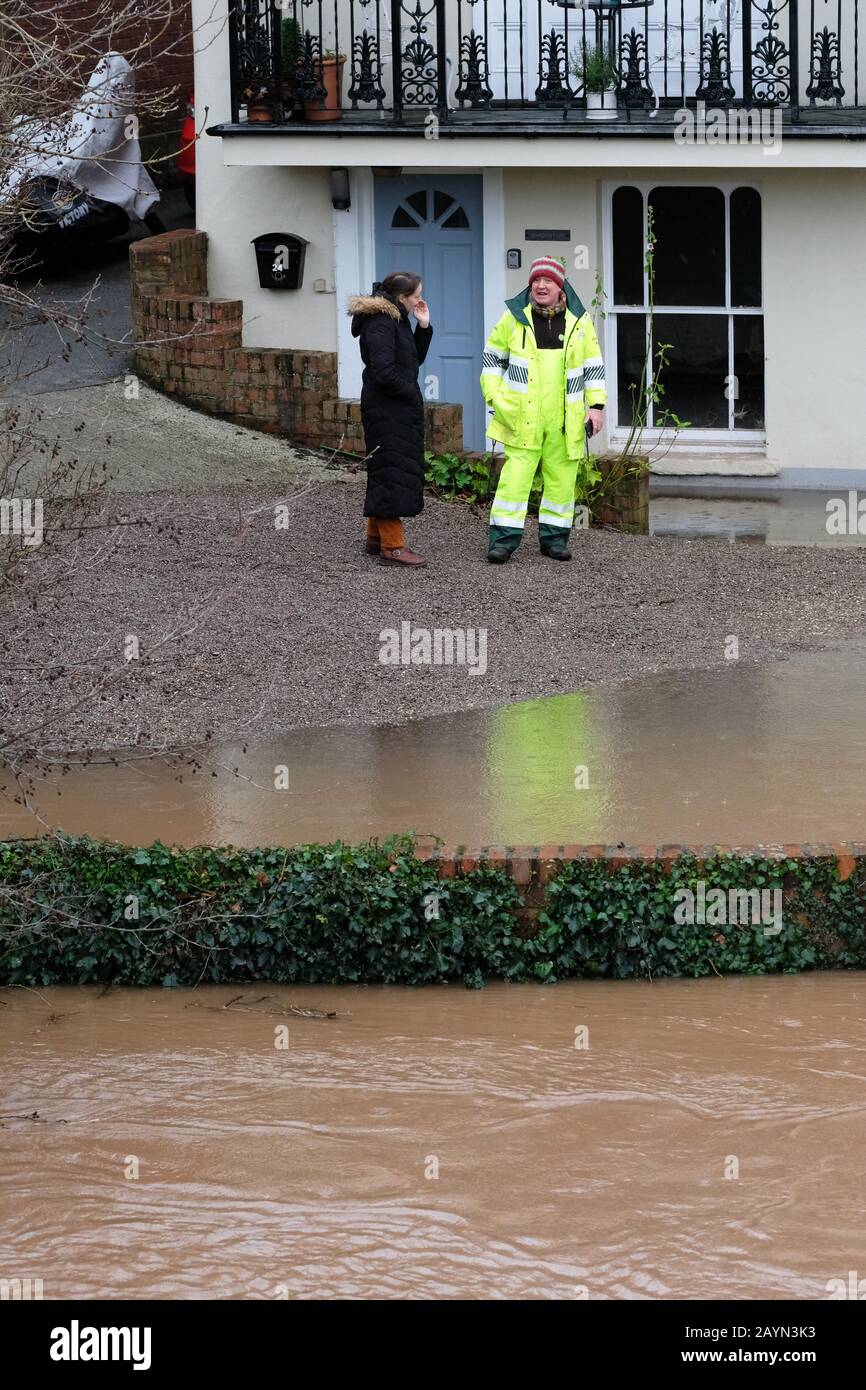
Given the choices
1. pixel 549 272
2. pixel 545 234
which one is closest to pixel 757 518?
pixel 545 234

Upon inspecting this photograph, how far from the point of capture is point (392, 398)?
11875 mm

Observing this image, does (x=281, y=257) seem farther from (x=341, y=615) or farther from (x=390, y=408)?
(x=341, y=615)

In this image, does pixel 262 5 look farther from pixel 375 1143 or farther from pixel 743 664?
pixel 375 1143

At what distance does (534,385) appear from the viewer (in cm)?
1202

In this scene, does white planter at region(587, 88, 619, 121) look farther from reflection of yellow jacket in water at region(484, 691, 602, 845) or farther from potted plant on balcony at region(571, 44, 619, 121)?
reflection of yellow jacket in water at region(484, 691, 602, 845)

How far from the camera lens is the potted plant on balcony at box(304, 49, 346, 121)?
48.9ft

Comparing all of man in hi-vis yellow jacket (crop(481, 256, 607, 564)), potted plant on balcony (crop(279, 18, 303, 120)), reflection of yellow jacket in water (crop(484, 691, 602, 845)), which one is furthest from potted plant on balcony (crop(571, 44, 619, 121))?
reflection of yellow jacket in water (crop(484, 691, 602, 845))

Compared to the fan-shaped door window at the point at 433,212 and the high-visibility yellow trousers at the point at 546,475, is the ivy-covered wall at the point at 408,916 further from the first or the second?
the fan-shaped door window at the point at 433,212

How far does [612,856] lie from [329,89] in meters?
9.59

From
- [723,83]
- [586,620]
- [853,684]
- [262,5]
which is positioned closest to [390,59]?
[262,5]

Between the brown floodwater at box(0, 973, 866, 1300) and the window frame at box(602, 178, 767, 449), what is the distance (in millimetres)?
8733
